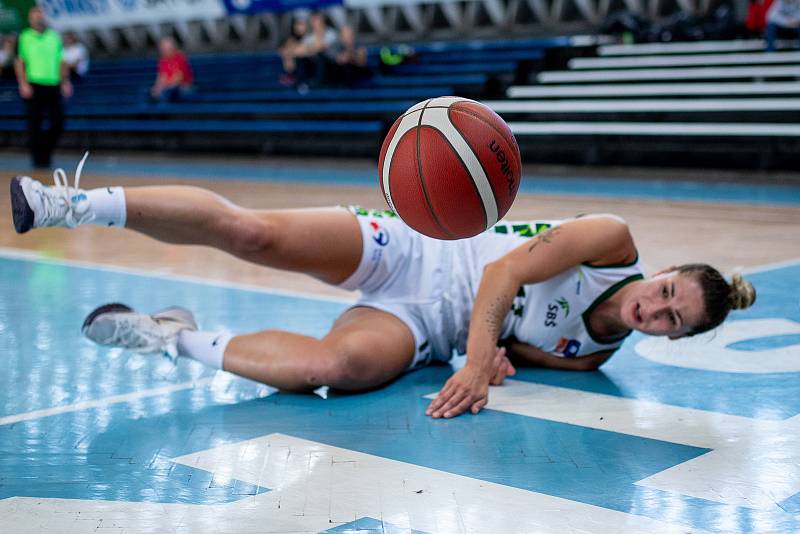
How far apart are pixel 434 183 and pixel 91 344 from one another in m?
1.85

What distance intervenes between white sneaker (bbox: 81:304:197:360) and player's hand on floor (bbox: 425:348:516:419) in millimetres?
1019

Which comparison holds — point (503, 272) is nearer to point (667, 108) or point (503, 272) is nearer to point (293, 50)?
point (667, 108)

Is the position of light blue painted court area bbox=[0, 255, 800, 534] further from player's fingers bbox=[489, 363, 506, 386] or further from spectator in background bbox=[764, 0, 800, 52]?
spectator in background bbox=[764, 0, 800, 52]

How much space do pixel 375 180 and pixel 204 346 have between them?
9416mm

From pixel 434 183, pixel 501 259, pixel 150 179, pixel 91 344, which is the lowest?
pixel 150 179

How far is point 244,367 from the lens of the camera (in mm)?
3533

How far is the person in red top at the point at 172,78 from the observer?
18.3 m

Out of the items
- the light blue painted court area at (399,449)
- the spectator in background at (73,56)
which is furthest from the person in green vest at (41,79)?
the light blue painted court area at (399,449)

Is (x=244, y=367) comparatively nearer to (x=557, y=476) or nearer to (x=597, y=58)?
(x=557, y=476)

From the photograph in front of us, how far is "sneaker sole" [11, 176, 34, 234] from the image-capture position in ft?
11.1

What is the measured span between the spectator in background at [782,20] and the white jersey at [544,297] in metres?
10.9

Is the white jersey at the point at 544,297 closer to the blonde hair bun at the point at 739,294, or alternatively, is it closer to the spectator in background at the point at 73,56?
the blonde hair bun at the point at 739,294

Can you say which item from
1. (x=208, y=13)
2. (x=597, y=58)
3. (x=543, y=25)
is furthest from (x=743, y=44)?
(x=208, y=13)

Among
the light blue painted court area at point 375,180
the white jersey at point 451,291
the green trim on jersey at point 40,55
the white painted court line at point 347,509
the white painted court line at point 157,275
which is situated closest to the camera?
the white painted court line at point 347,509
